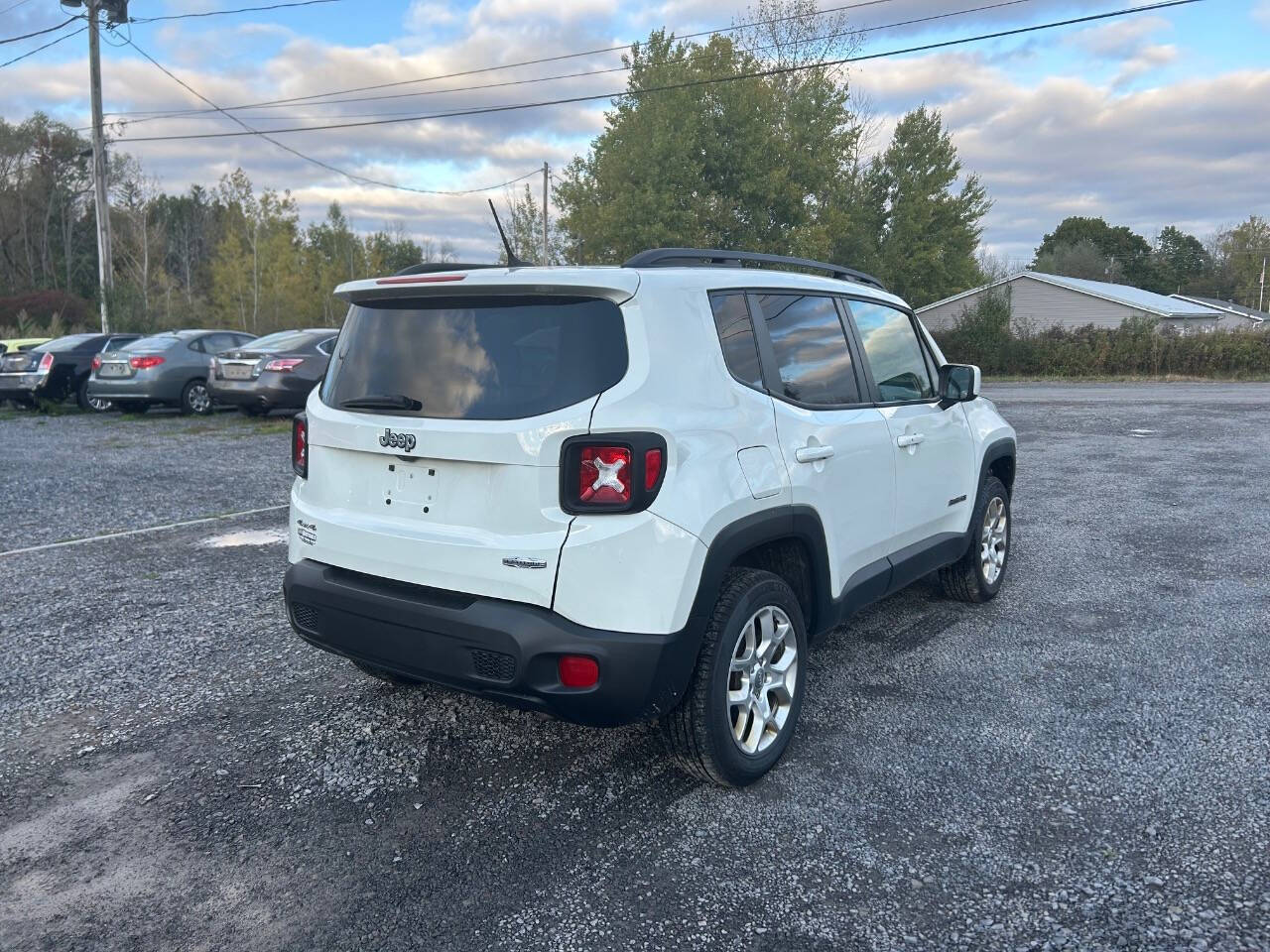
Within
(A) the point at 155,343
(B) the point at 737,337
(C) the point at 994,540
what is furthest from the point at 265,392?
(B) the point at 737,337

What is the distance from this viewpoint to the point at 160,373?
15.7 meters

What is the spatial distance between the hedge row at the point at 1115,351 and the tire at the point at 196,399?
29.6 meters

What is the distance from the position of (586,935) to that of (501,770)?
1.03 m

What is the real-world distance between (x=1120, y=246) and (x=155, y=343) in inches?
3640

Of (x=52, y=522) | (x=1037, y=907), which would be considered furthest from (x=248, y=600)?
(x=1037, y=907)

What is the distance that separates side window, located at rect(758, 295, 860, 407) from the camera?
367 cm

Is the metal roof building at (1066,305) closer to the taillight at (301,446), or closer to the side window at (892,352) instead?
the side window at (892,352)

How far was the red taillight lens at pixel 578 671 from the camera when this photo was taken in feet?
9.45

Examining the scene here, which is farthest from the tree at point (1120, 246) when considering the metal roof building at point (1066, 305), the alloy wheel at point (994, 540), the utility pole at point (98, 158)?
the alloy wheel at point (994, 540)

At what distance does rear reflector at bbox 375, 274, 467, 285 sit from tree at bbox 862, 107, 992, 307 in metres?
48.0

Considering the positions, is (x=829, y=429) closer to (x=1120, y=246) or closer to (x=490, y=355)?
(x=490, y=355)

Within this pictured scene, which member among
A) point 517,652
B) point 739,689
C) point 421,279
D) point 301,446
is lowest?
point 739,689

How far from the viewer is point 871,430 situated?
4.08 m

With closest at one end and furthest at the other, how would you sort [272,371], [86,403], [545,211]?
[272,371] < [86,403] < [545,211]
